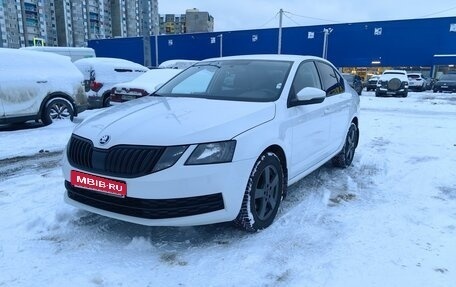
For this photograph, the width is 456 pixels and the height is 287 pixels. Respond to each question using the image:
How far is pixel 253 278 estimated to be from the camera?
2641 millimetres

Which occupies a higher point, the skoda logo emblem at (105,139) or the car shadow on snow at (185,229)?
the skoda logo emblem at (105,139)

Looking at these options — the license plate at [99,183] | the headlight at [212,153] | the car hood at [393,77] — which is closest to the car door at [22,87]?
the license plate at [99,183]

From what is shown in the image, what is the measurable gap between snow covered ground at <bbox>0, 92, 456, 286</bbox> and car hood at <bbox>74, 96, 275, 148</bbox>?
87 centimetres

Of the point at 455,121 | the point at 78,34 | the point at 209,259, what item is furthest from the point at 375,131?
the point at 78,34

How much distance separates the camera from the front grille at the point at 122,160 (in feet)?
9.16

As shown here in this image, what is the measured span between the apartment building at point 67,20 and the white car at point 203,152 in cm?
6368

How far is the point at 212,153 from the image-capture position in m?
2.88

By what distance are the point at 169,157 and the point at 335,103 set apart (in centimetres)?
280

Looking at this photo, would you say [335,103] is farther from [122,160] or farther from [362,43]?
[362,43]

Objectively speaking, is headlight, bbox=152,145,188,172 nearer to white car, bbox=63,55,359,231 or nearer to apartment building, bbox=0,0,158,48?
white car, bbox=63,55,359,231

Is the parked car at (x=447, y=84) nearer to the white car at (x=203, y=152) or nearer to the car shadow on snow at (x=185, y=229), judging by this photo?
the car shadow on snow at (x=185, y=229)

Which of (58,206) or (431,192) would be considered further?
(431,192)

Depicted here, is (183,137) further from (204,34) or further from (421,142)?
(204,34)

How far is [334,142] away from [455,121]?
26.9 ft
